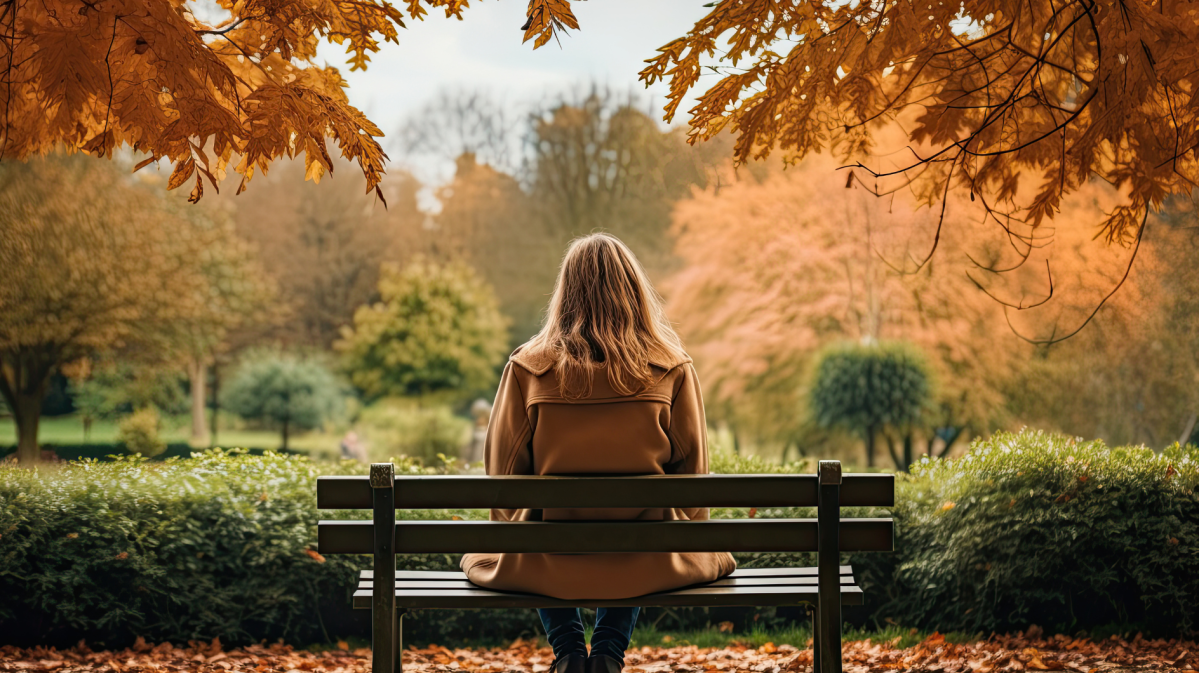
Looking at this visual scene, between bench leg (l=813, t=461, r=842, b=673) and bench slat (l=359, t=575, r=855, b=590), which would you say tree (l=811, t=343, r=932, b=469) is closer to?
bench slat (l=359, t=575, r=855, b=590)

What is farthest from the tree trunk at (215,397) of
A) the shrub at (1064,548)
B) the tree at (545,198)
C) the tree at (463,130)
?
the shrub at (1064,548)

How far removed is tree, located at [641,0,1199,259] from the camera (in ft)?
10.2

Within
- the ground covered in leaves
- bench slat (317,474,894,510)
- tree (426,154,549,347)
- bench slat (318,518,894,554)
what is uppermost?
tree (426,154,549,347)

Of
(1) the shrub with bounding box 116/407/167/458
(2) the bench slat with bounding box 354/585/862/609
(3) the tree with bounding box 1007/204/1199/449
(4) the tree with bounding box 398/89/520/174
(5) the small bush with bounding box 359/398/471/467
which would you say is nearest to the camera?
(2) the bench slat with bounding box 354/585/862/609

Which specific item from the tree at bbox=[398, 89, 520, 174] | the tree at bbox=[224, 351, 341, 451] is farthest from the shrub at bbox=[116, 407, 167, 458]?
the tree at bbox=[398, 89, 520, 174]

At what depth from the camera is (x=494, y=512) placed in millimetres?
2543

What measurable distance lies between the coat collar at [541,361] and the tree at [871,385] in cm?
965

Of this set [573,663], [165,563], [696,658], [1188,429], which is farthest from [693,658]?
[1188,429]

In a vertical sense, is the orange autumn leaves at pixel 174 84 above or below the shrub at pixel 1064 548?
above

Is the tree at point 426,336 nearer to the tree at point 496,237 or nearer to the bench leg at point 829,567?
the tree at point 496,237

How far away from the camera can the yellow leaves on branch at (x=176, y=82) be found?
112 inches

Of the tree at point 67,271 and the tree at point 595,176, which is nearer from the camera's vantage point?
the tree at point 67,271

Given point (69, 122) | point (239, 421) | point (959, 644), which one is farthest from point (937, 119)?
point (239, 421)

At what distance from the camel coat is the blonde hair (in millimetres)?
35
